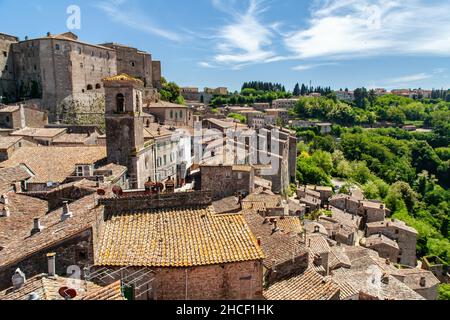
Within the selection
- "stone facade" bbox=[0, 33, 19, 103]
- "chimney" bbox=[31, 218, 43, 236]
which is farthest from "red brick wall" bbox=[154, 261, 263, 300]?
"stone facade" bbox=[0, 33, 19, 103]

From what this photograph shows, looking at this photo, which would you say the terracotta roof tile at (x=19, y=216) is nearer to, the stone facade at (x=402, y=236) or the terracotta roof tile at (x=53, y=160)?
the terracotta roof tile at (x=53, y=160)

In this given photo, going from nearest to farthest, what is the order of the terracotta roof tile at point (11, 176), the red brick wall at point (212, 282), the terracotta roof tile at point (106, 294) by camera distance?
the terracotta roof tile at point (106, 294)
the red brick wall at point (212, 282)
the terracotta roof tile at point (11, 176)

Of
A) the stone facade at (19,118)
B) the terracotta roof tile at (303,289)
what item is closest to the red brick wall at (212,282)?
the terracotta roof tile at (303,289)

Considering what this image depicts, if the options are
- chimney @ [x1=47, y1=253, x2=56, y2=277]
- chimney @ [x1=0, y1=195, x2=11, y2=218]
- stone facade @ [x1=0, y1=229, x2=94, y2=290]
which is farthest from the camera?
chimney @ [x1=0, y1=195, x2=11, y2=218]

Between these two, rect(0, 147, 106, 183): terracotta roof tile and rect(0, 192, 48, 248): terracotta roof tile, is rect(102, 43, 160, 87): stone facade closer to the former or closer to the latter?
rect(0, 147, 106, 183): terracotta roof tile

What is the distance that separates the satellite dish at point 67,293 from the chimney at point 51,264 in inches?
46.0

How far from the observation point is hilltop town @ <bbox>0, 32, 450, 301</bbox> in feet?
28.4

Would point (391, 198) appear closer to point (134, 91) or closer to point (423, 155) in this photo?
point (423, 155)

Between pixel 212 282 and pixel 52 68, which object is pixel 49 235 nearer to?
pixel 212 282

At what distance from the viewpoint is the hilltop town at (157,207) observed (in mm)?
8664

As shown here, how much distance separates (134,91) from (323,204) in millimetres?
34753

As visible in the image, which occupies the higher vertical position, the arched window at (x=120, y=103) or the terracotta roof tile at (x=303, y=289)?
the arched window at (x=120, y=103)

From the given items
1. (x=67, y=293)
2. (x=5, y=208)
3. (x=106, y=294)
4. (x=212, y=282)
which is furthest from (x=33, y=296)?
(x=5, y=208)

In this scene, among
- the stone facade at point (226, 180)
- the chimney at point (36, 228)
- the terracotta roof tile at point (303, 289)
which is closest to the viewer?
the chimney at point (36, 228)
